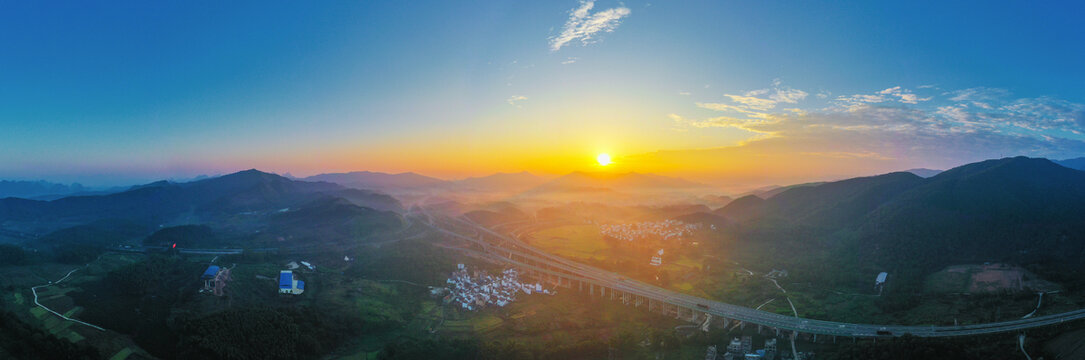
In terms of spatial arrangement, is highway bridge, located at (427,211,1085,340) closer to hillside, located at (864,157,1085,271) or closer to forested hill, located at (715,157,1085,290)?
forested hill, located at (715,157,1085,290)

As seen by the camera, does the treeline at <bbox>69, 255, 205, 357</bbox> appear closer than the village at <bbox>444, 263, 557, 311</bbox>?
Yes

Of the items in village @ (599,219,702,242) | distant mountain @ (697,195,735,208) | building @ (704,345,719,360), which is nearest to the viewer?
building @ (704,345,719,360)

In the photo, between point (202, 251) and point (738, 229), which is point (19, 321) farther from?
point (738, 229)

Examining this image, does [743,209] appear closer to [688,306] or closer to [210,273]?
[688,306]

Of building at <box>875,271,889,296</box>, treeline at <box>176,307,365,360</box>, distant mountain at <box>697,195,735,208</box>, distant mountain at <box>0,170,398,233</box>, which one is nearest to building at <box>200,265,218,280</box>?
treeline at <box>176,307,365,360</box>

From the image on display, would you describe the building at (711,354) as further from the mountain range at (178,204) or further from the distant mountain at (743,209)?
the mountain range at (178,204)

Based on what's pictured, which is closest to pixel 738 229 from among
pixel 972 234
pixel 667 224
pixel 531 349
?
pixel 667 224

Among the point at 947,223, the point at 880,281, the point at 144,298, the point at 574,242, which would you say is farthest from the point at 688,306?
the point at 144,298
